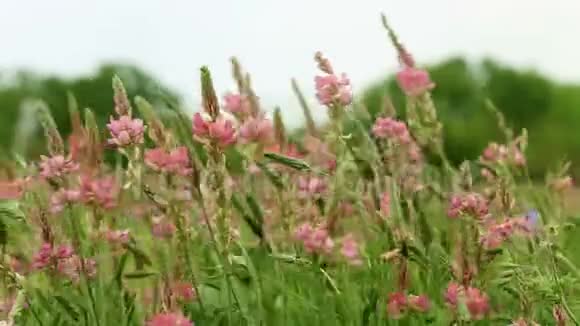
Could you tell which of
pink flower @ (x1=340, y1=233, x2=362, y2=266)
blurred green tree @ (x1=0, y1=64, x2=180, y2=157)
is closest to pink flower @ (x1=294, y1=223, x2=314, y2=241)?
pink flower @ (x1=340, y1=233, x2=362, y2=266)

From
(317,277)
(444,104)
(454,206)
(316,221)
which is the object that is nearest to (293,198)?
(316,221)

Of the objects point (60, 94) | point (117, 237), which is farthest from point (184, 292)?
point (60, 94)

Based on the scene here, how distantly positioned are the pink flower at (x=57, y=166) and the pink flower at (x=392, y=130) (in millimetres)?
918

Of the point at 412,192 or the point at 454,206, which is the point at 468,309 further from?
the point at 412,192

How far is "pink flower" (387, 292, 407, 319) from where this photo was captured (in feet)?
7.97

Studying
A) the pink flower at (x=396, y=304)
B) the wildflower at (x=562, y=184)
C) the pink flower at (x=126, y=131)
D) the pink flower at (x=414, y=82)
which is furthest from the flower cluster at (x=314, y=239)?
the wildflower at (x=562, y=184)

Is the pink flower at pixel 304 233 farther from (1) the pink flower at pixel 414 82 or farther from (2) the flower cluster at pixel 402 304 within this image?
(1) the pink flower at pixel 414 82

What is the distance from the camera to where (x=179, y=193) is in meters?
1.97

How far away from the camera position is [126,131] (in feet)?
7.00

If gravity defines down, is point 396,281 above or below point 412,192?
below

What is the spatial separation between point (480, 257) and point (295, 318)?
2.01 ft

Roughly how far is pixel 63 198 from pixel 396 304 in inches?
31.7

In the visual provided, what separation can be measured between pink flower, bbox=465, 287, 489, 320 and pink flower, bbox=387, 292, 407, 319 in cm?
24

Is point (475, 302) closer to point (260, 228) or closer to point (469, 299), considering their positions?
point (469, 299)
